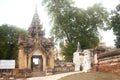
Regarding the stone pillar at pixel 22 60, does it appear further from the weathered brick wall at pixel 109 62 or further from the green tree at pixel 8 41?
the green tree at pixel 8 41

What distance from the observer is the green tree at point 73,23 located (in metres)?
46.2

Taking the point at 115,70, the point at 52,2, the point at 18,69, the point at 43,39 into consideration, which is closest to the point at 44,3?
the point at 52,2

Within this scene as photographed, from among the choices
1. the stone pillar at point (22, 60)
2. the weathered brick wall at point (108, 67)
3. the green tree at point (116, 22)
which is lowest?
the weathered brick wall at point (108, 67)

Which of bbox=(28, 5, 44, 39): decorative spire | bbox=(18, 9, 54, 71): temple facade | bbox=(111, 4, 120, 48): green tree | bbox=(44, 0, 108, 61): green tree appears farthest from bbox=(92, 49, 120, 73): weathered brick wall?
bbox=(44, 0, 108, 61): green tree

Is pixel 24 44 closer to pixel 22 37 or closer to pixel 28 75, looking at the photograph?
pixel 22 37

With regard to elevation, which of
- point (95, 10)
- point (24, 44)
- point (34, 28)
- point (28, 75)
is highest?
point (95, 10)

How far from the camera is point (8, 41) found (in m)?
59.3

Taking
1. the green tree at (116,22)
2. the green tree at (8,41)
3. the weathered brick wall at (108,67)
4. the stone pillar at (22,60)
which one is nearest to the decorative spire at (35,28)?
the stone pillar at (22,60)

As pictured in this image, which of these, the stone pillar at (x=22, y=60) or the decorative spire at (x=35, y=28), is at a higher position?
the decorative spire at (x=35, y=28)

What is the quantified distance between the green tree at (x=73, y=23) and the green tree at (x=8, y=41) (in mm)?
14088

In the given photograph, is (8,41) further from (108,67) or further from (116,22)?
(108,67)

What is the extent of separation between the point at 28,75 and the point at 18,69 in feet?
6.81

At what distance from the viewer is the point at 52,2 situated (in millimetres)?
47906

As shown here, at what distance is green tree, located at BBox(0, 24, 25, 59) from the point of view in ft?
188
